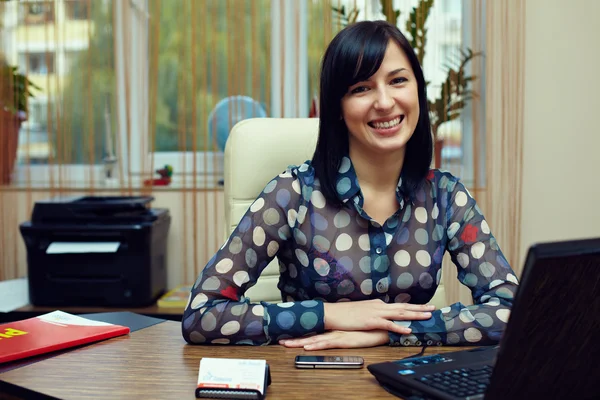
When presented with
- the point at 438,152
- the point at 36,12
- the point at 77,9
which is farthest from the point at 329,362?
the point at 36,12

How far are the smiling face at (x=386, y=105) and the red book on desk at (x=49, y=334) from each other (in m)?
0.61

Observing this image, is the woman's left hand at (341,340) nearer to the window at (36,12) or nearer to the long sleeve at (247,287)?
the long sleeve at (247,287)

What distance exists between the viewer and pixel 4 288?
8.50 feet

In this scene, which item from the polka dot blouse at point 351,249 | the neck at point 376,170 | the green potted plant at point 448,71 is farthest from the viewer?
the green potted plant at point 448,71

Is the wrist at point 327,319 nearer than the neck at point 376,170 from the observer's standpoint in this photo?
Yes

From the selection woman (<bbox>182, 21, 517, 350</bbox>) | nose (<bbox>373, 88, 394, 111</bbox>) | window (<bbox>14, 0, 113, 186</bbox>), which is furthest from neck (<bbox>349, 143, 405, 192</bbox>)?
window (<bbox>14, 0, 113, 186</bbox>)

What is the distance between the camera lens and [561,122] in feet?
9.06

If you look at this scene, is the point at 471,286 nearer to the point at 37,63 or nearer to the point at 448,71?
the point at 448,71

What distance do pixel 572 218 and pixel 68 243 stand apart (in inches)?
80.7

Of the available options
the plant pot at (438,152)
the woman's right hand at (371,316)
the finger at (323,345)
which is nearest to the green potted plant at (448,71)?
the plant pot at (438,152)

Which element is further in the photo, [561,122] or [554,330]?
[561,122]

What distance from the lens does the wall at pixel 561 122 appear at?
8.98ft

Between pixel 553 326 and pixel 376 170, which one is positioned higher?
pixel 376 170

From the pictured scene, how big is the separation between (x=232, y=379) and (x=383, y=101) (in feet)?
2.19
